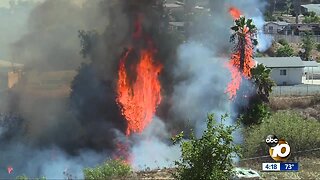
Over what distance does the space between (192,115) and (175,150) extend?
6.57 m

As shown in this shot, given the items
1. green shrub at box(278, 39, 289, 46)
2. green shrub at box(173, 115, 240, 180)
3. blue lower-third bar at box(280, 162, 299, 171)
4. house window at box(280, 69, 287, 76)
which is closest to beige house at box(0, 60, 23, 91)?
blue lower-third bar at box(280, 162, 299, 171)

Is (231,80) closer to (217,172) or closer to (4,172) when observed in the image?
(4,172)

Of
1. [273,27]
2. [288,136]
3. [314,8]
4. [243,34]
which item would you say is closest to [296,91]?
[243,34]

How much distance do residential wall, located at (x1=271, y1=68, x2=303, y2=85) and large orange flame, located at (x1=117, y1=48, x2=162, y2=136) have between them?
64.6 feet

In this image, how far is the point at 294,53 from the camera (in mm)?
79438

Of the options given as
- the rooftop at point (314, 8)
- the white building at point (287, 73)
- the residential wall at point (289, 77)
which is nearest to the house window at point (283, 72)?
the white building at point (287, 73)

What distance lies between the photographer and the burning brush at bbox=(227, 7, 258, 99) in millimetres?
47938

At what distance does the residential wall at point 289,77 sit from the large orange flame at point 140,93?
19.7m

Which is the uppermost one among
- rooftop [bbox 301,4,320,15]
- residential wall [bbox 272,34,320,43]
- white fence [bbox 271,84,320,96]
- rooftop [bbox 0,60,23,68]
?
rooftop [bbox 301,4,320,15]

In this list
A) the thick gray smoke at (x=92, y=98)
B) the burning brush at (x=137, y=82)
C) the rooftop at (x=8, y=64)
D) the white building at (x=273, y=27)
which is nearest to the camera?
the thick gray smoke at (x=92, y=98)

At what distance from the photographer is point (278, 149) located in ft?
→ 113

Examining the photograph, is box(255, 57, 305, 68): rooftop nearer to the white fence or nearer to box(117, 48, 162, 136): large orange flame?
the white fence

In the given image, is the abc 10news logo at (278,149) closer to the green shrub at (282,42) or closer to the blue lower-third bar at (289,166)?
the blue lower-third bar at (289,166)
